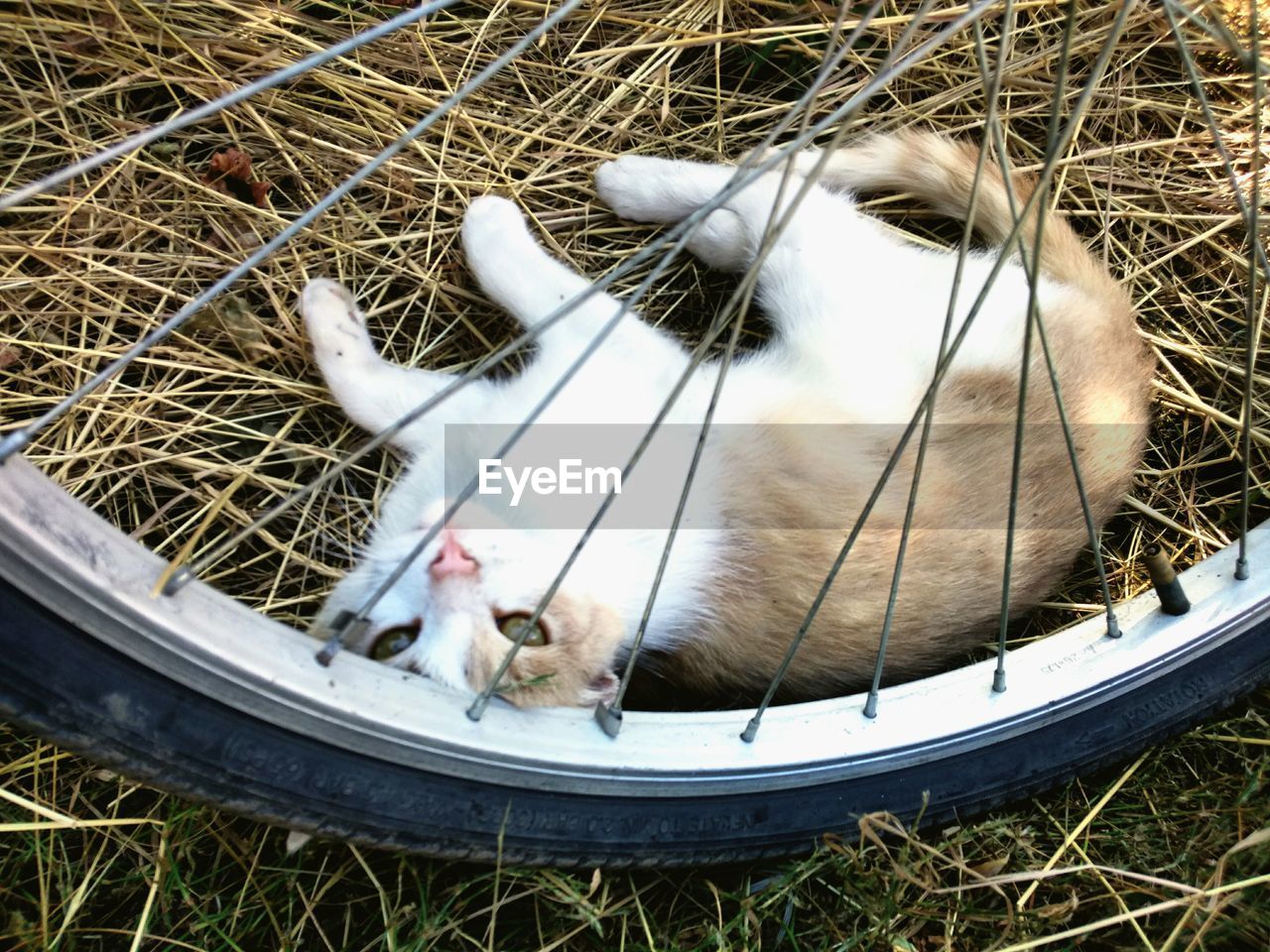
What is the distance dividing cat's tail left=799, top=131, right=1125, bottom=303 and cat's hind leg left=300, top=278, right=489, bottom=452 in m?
1.02

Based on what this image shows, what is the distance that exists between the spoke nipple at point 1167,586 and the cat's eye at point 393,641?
1.29 metres

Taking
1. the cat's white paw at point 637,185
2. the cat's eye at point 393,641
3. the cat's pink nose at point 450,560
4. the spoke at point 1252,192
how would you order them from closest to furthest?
the spoke at point 1252,192
the cat's pink nose at point 450,560
the cat's eye at point 393,641
the cat's white paw at point 637,185

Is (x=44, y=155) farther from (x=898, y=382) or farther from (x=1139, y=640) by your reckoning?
(x=1139, y=640)

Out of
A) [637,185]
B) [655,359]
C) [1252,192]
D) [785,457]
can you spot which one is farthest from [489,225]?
[1252,192]

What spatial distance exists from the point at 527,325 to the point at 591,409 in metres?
0.31

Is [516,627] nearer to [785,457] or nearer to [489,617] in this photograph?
[489,617]

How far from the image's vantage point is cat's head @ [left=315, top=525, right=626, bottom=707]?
5.06 feet

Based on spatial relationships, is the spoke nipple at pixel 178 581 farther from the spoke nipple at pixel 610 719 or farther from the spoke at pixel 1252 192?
the spoke at pixel 1252 192

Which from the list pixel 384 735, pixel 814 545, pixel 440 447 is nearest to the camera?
pixel 384 735

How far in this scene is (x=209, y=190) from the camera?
204 centimetres

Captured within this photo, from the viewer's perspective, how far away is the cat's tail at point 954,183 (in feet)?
6.79

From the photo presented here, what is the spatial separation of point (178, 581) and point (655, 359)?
1.08m

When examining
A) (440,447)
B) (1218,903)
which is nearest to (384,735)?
(440,447)

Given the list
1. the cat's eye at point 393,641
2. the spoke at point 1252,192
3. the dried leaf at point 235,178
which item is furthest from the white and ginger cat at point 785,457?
the spoke at point 1252,192
